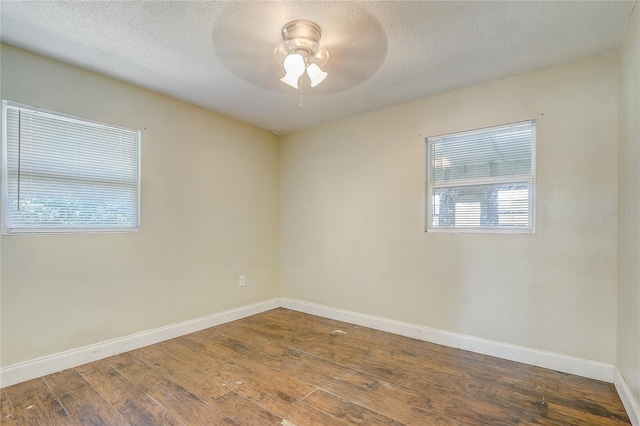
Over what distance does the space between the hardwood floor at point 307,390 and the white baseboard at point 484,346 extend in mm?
70

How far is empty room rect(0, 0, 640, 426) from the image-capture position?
1.88 metres

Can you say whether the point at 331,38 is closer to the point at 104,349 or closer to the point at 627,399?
the point at 627,399

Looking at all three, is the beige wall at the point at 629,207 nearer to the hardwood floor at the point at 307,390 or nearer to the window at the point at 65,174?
the hardwood floor at the point at 307,390

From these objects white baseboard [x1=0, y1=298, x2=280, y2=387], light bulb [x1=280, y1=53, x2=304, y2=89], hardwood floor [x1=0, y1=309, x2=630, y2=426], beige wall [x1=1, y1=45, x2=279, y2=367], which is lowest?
hardwood floor [x1=0, y1=309, x2=630, y2=426]

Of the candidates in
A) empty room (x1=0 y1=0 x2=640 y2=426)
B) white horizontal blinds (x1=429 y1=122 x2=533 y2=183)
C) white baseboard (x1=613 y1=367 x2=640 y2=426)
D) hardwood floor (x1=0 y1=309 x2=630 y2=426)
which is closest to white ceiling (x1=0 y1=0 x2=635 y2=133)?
empty room (x1=0 y1=0 x2=640 y2=426)

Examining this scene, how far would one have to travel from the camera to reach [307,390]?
2.11 m

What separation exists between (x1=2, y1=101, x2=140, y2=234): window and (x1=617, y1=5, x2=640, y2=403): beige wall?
364 centimetres

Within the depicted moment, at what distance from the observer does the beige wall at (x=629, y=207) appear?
1749mm

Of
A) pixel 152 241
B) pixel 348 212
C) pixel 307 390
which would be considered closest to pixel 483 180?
pixel 348 212

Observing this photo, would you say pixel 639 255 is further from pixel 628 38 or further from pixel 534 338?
pixel 628 38

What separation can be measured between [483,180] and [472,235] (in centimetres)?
50

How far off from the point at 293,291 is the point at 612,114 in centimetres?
355

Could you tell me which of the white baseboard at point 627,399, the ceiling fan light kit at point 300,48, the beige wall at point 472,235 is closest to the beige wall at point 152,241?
the beige wall at point 472,235

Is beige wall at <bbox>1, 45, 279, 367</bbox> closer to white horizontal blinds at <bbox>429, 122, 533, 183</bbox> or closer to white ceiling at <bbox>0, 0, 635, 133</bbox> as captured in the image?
white ceiling at <bbox>0, 0, 635, 133</bbox>
